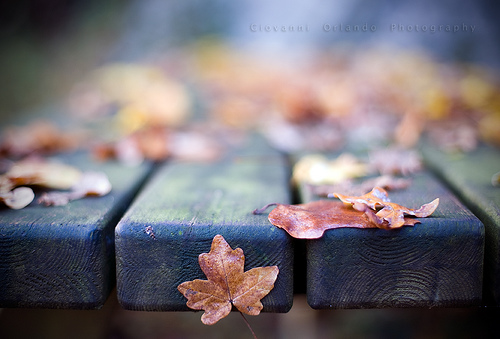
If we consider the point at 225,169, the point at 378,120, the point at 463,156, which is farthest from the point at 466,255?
the point at 378,120

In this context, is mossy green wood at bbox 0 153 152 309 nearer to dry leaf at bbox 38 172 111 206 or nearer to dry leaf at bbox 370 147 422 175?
dry leaf at bbox 38 172 111 206

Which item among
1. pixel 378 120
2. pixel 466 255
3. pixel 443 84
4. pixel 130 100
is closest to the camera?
pixel 466 255

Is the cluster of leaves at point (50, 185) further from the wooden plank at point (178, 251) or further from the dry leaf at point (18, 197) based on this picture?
the wooden plank at point (178, 251)

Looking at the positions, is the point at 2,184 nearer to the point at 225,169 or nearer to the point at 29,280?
the point at 29,280

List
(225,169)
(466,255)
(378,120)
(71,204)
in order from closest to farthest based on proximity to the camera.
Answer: (466,255), (71,204), (225,169), (378,120)

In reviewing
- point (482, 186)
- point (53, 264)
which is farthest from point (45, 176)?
point (482, 186)

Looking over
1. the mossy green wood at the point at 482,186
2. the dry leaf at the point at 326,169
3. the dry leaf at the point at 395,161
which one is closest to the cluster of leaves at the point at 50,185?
the dry leaf at the point at 326,169

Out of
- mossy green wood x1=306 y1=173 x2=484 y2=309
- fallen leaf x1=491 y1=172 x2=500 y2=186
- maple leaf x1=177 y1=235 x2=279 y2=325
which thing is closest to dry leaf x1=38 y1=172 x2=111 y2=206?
maple leaf x1=177 y1=235 x2=279 y2=325
